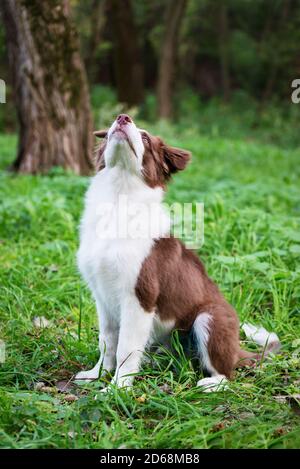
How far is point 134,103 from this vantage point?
17.2m

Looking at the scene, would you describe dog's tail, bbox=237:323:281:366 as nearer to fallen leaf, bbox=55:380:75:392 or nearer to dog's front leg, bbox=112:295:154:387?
dog's front leg, bbox=112:295:154:387

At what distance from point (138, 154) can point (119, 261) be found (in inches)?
24.1

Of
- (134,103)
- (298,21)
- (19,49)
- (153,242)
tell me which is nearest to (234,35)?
(298,21)

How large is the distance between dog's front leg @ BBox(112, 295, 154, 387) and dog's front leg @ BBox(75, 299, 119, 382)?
0.69 feet

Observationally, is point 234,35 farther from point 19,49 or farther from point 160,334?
point 160,334

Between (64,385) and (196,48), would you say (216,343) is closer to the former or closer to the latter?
(64,385)

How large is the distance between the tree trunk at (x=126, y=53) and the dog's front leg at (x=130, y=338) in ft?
46.3

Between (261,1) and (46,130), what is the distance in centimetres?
1649

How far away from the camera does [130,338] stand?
3.32 metres

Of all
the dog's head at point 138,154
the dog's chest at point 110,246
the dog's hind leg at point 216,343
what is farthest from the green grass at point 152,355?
the dog's head at point 138,154

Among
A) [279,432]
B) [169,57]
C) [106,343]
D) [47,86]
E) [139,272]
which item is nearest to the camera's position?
[279,432]

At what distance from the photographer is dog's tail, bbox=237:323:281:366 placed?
3.68 meters

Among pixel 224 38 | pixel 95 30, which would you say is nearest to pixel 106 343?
pixel 95 30
